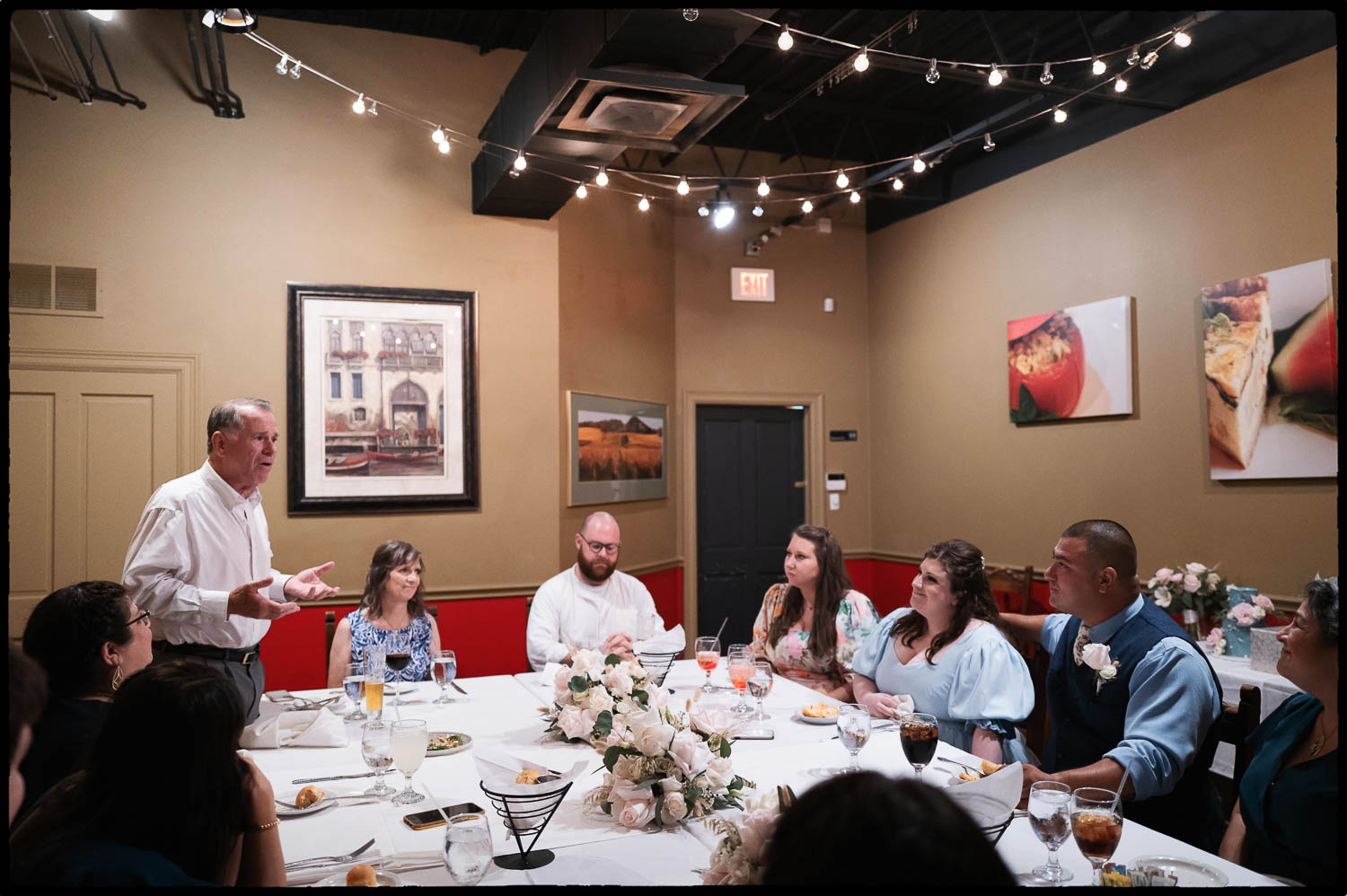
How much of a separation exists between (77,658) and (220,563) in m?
1.35

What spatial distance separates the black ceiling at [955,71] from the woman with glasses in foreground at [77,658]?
13.5 ft

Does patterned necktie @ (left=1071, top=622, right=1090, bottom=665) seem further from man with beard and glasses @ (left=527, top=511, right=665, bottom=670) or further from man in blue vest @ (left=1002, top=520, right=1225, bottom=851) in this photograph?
man with beard and glasses @ (left=527, top=511, right=665, bottom=670)

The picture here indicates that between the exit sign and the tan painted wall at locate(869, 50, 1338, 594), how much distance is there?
0.96 metres

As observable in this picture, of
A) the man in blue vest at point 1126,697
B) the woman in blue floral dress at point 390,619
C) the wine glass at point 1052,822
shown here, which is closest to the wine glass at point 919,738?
the man in blue vest at point 1126,697

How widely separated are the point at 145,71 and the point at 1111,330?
5.81 m

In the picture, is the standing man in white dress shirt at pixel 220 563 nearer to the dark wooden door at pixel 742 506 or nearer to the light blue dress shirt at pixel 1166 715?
the light blue dress shirt at pixel 1166 715

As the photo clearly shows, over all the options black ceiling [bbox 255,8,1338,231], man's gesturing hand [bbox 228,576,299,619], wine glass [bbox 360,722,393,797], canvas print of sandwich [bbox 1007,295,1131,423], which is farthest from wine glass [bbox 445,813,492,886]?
canvas print of sandwich [bbox 1007,295,1131,423]

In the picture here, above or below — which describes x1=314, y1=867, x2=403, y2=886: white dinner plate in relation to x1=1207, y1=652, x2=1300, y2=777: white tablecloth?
above

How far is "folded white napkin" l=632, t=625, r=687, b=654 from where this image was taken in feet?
10.7

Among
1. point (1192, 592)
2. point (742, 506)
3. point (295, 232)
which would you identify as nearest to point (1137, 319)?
point (1192, 592)

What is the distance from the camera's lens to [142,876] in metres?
1.32

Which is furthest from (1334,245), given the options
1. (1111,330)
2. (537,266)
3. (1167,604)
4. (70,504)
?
(70,504)

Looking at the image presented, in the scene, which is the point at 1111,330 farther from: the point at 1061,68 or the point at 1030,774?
the point at 1030,774

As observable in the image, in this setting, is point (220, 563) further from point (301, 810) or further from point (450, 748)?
point (301, 810)
